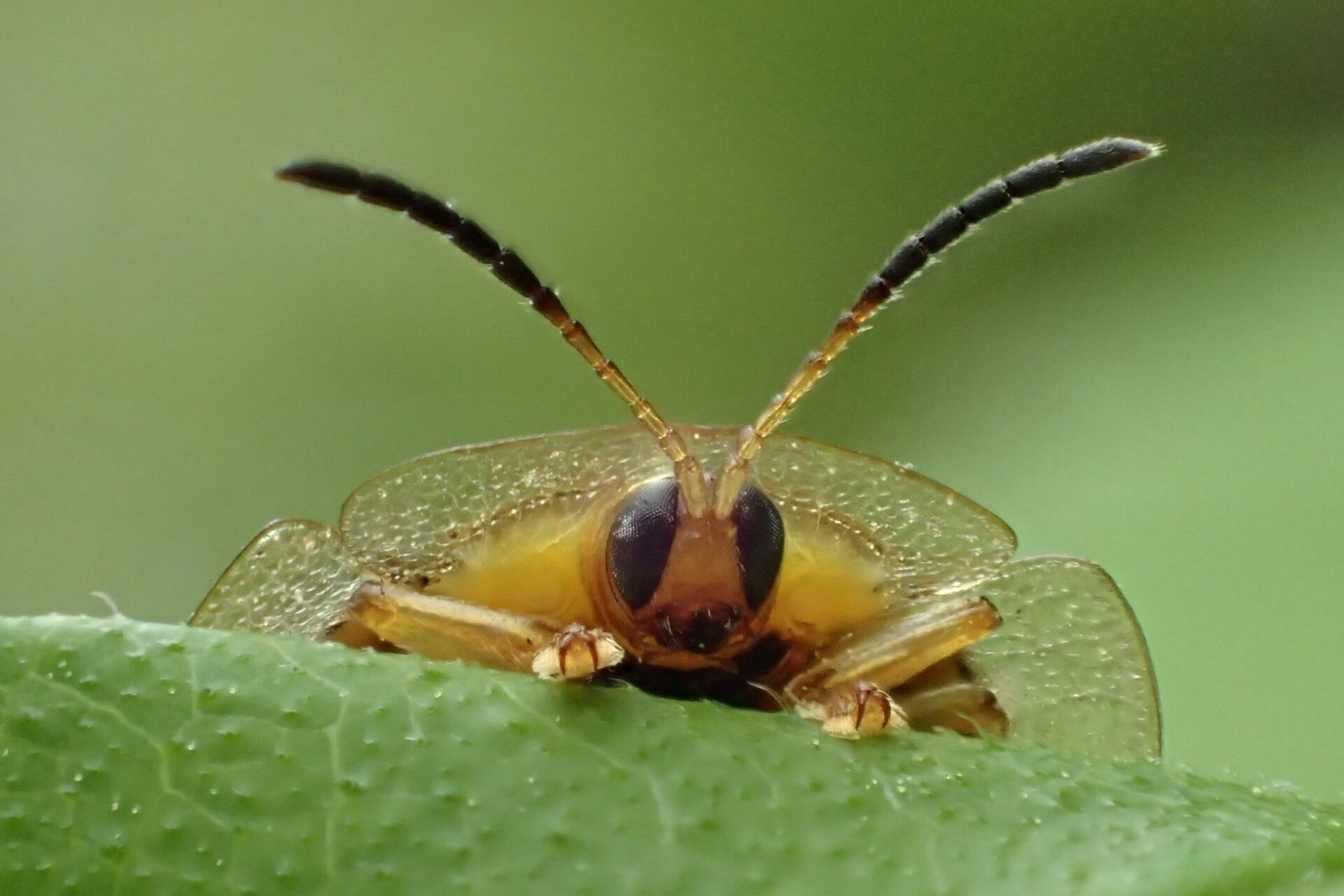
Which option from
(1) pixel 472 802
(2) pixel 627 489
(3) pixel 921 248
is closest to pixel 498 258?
(2) pixel 627 489

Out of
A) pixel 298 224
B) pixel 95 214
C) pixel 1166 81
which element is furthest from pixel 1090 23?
pixel 95 214

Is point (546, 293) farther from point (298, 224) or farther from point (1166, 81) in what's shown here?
point (1166, 81)

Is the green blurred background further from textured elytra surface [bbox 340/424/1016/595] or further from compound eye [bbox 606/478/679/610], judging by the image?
compound eye [bbox 606/478/679/610]

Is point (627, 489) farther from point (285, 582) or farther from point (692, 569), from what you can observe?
point (285, 582)

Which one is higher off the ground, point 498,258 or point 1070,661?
point 498,258

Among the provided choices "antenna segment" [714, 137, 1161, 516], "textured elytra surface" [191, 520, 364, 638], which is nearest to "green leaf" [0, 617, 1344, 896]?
"antenna segment" [714, 137, 1161, 516]

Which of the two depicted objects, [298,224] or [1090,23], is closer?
[298,224]

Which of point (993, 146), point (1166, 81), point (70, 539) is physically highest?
point (1166, 81)
